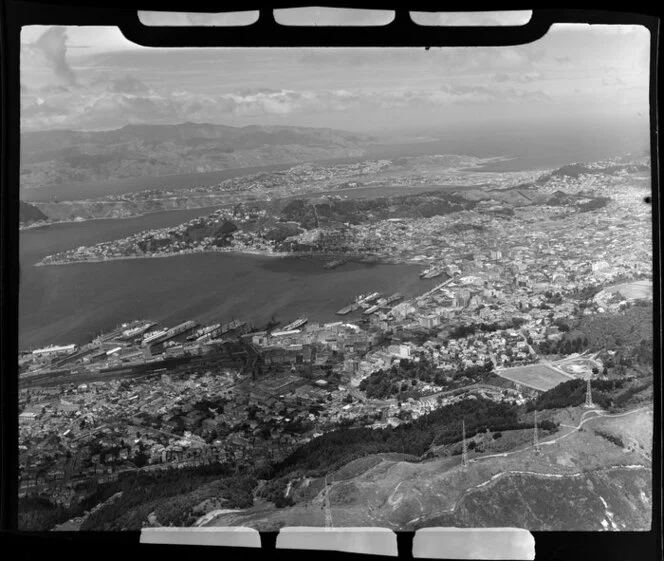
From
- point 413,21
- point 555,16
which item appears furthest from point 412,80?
point 555,16

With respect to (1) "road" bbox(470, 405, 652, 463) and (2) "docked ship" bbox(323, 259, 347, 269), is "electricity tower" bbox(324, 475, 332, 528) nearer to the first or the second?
(1) "road" bbox(470, 405, 652, 463)

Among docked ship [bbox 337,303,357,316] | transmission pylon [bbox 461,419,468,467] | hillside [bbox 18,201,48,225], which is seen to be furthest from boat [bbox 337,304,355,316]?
hillside [bbox 18,201,48,225]

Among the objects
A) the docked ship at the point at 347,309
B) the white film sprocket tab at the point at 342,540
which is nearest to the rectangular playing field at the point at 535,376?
the docked ship at the point at 347,309

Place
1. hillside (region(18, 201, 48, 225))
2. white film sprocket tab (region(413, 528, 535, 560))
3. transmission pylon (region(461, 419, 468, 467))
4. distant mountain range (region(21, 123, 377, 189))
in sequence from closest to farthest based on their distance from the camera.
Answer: white film sprocket tab (region(413, 528, 535, 560)), hillside (region(18, 201, 48, 225)), transmission pylon (region(461, 419, 468, 467)), distant mountain range (region(21, 123, 377, 189))

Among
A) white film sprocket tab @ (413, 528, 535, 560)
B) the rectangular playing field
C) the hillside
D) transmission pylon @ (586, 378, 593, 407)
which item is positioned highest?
the hillside

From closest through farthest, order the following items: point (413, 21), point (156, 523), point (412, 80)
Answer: point (413, 21) < point (156, 523) < point (412, 80)

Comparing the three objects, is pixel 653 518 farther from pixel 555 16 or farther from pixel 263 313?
pixel 555 16

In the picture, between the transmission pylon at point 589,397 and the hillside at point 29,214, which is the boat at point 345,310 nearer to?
the transmission pylon at point 589,397
